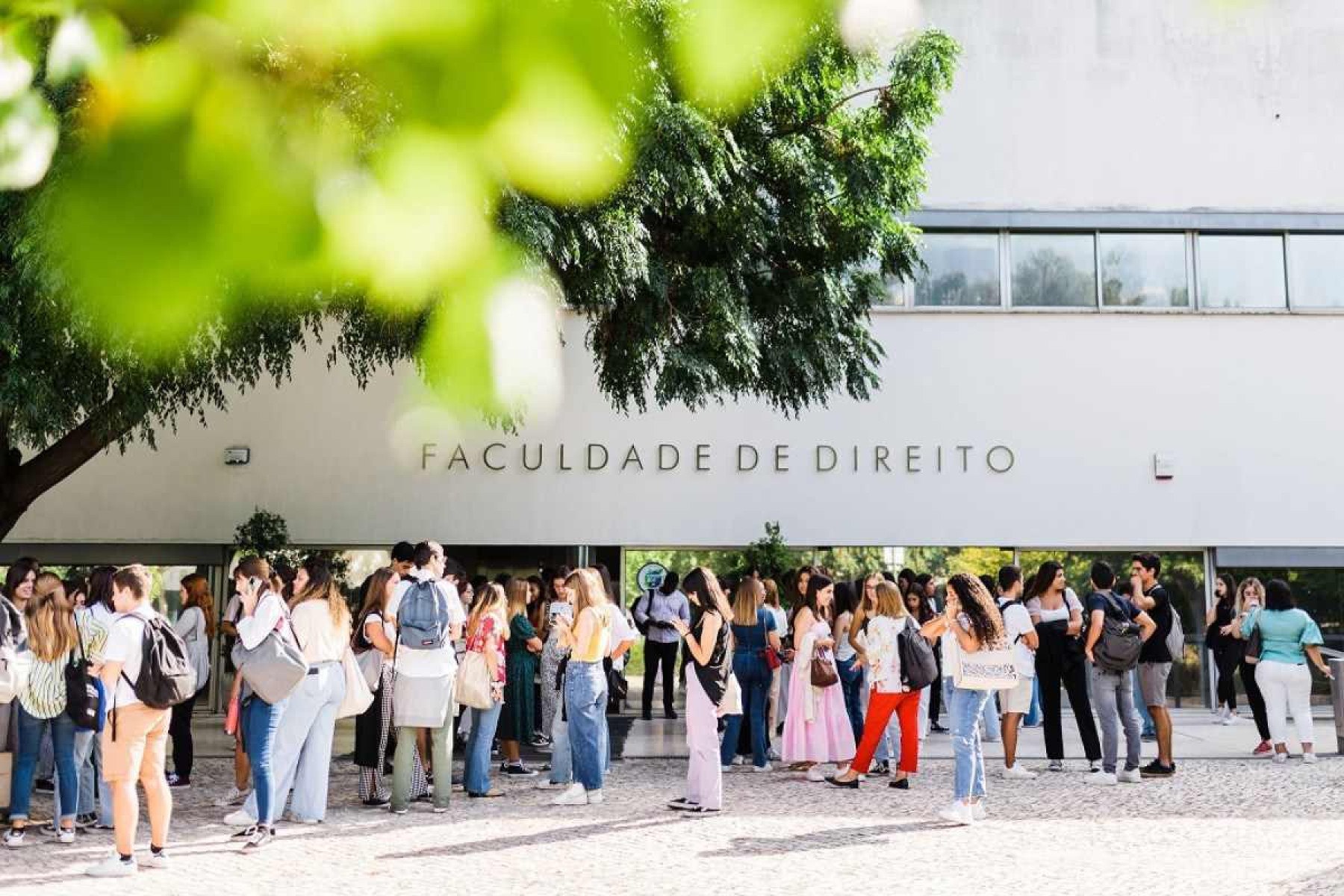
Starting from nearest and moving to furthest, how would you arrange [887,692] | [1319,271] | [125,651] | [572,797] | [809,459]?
[125,651] → [572,797] → [887,692] → [809,459] → [1319,271]

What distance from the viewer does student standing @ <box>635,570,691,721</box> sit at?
13273 millimetres

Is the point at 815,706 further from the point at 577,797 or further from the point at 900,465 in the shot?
the point at 900,465

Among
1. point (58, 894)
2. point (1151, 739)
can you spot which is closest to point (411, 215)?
point (58, 894)


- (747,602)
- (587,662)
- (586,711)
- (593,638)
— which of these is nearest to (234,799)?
(586,711)

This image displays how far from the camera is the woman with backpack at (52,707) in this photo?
707 centimetres

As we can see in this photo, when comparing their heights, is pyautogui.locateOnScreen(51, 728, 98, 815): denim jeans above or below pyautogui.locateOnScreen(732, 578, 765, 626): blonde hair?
below

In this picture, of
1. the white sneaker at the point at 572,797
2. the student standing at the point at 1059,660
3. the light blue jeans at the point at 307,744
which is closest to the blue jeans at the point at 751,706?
the white sneaker at the point at 572,797

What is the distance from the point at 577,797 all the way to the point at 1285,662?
610 cm

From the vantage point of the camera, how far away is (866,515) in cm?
1636

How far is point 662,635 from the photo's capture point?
13516mm

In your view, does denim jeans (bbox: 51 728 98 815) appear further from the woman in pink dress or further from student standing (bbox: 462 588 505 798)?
the woman in pink dress

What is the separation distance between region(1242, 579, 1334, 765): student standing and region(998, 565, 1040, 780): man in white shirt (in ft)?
6.72

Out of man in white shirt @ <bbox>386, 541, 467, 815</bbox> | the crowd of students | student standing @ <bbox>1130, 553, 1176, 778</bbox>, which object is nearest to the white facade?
the crowd of students

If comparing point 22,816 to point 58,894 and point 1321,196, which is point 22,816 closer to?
point 58,894
